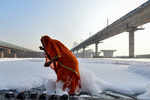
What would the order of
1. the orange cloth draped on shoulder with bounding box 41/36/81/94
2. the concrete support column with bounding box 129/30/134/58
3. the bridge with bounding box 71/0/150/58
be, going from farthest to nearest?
the concrete support column with bounding box 129/30/134/58 < the bridge with bounding box 71/0/150/58 < the orange cloth draped on shoulder with bounding box 41/36/81/94

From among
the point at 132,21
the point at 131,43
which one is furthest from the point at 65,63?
the point at 131,43

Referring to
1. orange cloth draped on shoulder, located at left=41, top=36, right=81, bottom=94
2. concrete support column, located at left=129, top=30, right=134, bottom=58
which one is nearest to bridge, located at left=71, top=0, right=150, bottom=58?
concrete support column, located at left=129, top=30, right=134, bottom=58

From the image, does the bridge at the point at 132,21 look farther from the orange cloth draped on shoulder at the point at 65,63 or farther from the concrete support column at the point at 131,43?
the orange cloth draped on shoulder at the point at 65,63

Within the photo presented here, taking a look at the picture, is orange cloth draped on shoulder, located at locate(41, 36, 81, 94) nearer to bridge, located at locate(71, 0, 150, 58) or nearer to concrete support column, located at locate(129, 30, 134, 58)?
bridge, located at locate(71, 0, 150, 58)

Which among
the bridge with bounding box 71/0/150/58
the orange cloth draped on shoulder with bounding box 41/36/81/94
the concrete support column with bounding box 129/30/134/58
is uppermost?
the bridge with bounding box 71/0/150/58

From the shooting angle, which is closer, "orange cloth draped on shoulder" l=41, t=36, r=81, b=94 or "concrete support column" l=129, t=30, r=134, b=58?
"orange cloth draped on shoulder" l=41, t=36, r=81, b=94

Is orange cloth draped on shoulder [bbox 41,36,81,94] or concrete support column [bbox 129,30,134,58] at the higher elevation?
concrete support column [bbox 129,30,134,58]

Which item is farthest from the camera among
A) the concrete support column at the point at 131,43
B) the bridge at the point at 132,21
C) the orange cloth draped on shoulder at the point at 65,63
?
the concrete support column at the point at 131,43

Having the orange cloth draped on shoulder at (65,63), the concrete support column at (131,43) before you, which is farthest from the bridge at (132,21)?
the orange cloth draped on shoulder at (65,63)

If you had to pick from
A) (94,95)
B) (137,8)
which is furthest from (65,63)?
(137,8)

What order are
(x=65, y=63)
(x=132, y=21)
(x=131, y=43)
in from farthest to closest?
(x=131, y=43) → (x=132, y=21) → (x=65, y=63)

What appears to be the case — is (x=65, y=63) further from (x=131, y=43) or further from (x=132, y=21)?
(x=131, y=43)

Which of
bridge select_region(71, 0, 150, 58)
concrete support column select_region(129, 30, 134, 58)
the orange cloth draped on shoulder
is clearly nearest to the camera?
the orange cloth draped on shoulder

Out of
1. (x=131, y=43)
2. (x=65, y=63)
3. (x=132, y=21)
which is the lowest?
(x=65, y=63)
